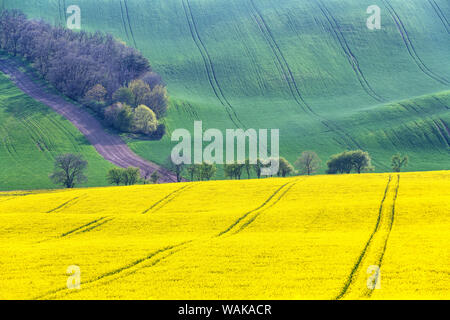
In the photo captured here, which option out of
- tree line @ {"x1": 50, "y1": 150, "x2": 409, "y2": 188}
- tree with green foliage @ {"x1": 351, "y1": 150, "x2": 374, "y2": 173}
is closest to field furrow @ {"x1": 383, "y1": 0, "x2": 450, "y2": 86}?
tree line @ {"x1": 50, "y1": 150, "x2": 409, "y2": 188}

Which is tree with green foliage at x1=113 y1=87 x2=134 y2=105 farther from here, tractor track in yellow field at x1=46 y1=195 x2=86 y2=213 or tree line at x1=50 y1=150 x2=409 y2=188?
tractor track in yellow field at x1=46 y1=195 x2=86 y2=213

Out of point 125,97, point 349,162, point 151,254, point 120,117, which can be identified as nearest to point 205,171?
point 349,162

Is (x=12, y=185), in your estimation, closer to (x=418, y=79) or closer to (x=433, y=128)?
(x=433, y=128)

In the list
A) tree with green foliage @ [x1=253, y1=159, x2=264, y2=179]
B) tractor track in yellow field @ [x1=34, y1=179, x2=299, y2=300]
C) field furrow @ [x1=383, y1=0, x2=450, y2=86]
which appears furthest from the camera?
field furrow @ [x1=383, y1=0, x2=450, y2=86]

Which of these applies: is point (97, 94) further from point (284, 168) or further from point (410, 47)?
point (410, 47)
